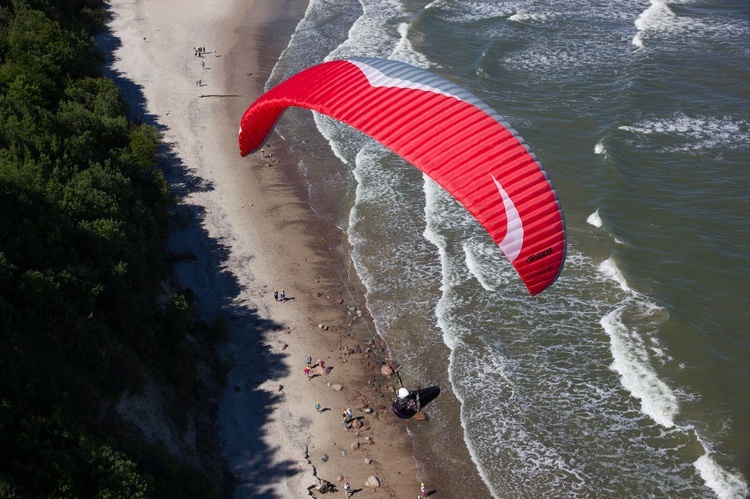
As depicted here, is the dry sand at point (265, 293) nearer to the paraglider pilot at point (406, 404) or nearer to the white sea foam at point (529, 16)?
the paraglider pilot at point (406, 404)

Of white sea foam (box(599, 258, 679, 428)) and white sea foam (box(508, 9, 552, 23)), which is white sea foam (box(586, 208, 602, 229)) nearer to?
white sea foam (box(599, 258, 679, 428))

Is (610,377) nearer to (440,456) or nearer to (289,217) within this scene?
(440,456)

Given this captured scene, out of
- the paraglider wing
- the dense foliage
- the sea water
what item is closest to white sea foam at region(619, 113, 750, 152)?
the sea water

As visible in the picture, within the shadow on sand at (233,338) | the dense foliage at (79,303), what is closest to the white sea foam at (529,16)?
the shadow on sand at (233,338)

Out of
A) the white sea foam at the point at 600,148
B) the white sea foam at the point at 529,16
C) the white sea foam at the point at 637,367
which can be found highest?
the white sea foam at the point at 529,16

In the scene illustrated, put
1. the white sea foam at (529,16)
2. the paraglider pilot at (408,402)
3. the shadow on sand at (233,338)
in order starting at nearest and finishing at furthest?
the shadow on sand at (233,338)
the paraglider pilot at (408,402)
the white sea foam at (529,16)

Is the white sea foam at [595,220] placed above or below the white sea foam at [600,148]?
below

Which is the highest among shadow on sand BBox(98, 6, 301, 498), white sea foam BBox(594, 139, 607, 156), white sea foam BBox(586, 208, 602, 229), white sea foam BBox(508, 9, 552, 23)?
shadow on sand BBox(98, 6, 301, 498)
